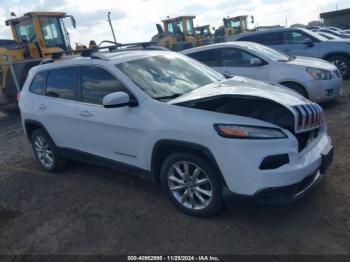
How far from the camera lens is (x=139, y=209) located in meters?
4.20

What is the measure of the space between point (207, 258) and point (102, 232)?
124 centimetres

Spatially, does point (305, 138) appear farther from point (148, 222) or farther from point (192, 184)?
point (148, 222)

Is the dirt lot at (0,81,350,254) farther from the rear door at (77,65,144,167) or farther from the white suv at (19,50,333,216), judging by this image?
the rear door at (77,65,144,167)

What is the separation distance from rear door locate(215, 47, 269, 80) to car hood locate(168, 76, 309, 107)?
3564 millimetres

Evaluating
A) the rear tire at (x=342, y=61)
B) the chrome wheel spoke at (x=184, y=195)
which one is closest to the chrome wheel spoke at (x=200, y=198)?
the chrome wheel spoke at (x=184, y=195)

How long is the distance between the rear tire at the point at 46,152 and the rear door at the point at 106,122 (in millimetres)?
963

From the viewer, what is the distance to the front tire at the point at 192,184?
3.54 meters

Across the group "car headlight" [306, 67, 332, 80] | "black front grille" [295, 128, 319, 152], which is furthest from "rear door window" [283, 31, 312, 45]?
"black front grille" [295, 128, 319, 152]

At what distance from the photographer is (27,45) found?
12438 mm

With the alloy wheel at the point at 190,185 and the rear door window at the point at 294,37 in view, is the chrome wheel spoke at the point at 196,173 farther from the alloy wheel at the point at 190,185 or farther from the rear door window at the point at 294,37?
the rear door window at the point at 294,37

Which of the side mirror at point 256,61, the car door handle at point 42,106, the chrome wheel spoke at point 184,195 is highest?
the car door handle at point 42,106

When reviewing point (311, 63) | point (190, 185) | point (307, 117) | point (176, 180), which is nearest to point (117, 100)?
point (176, 180)

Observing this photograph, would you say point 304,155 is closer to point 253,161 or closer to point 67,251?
point 253,161

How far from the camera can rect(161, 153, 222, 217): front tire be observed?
3539 mm
